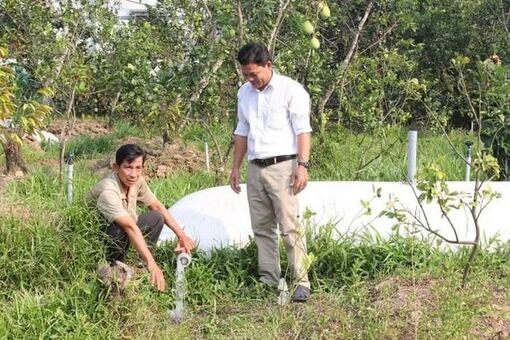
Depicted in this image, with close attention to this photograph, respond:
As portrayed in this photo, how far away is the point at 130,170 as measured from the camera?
3.98 metres

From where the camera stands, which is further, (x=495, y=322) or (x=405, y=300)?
(x=405, y=300)

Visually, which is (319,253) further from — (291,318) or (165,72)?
(165,72)

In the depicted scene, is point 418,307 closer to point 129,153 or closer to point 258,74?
→ point 258,74

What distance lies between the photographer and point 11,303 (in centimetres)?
379

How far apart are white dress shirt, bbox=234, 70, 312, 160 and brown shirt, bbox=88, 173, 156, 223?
2.47ft

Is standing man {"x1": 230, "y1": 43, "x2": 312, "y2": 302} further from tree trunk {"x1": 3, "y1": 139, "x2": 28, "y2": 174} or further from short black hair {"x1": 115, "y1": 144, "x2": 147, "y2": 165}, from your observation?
tree trunk {"x1": 3, "y1": 139, "x2": 28, "y2": 174}

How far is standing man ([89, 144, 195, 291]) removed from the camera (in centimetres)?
Result: 390

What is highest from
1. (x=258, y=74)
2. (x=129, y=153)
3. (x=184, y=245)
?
(x=258, y=74)

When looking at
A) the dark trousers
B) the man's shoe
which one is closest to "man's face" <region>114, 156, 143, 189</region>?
the dark trousers

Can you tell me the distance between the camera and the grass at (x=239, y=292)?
3.39 m

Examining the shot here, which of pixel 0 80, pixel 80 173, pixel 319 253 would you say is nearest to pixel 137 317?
pixel 319 253

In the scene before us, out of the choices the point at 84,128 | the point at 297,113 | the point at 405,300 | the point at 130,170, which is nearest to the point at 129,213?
the point at 130,170

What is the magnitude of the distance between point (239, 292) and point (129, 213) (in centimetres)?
79

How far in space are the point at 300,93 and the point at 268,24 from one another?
193 centimetres
